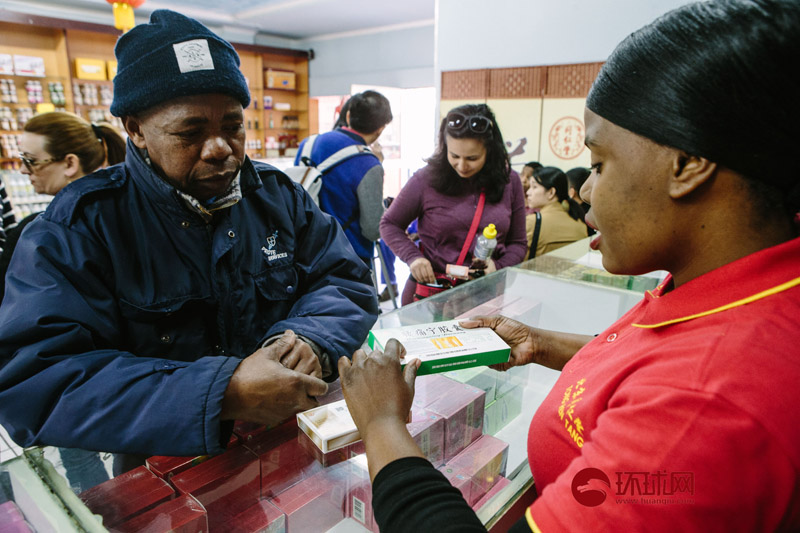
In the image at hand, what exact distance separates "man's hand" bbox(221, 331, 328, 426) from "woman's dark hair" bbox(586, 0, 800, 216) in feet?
2.93

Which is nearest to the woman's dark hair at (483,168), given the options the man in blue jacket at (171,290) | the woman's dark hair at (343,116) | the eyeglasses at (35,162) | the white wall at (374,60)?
the woman's dark hair at (343,116)

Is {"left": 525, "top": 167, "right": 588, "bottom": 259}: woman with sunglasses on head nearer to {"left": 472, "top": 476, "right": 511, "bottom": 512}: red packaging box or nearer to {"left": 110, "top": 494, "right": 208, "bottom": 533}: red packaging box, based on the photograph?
{"left": 472, "top": 476, "right": 511, "bottom": 512}: red packaging box

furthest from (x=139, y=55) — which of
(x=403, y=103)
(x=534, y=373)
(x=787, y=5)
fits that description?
(x=403, y=103)

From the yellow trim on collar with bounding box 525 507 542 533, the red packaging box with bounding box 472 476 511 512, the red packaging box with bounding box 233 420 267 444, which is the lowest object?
the red packaging box with bounding box 472 476 511 512

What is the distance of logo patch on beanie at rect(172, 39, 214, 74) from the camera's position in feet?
3.94

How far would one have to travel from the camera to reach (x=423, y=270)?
116 inches

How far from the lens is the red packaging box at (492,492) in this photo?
1150mm

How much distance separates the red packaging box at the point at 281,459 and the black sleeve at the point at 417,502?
1.31 feet

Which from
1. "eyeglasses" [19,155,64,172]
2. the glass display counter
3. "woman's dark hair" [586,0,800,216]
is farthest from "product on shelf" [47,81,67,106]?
"woman's dark hair" [586,0,800,216]

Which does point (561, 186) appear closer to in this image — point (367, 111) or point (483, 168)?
point (483, 168)

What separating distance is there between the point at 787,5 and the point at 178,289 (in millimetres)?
1360

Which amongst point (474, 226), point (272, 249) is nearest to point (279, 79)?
point (474, 226)

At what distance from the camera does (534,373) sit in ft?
6.64

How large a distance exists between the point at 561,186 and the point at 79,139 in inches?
132
